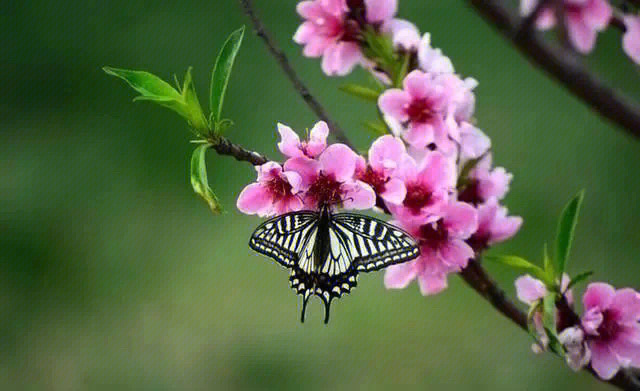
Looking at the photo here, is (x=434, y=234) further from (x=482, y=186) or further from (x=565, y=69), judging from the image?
(x=565, y=69)

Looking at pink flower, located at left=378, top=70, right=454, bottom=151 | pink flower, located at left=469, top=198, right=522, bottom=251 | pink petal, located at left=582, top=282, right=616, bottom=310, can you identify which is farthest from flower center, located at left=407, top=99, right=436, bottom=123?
pink petal, located at left=582, top=282, right=616, bottom=310

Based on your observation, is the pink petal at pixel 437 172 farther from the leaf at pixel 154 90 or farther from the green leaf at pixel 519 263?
the leaf at pixel 154 90

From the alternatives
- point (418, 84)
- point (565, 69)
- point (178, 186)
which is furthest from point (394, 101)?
point (178, 186)

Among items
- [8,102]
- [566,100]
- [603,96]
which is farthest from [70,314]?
[603,96]

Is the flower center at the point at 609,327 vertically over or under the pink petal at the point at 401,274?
over

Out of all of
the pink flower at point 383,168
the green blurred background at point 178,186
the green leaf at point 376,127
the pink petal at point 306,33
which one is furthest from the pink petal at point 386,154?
the green blurred background at point 178,186

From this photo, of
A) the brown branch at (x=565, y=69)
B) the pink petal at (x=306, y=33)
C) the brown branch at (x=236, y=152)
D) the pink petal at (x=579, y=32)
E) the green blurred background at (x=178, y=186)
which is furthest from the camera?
the green blurred background at (x=178, y=186)
